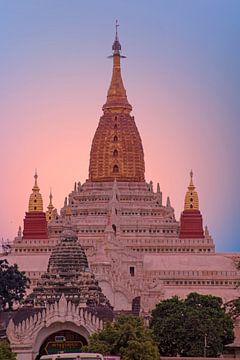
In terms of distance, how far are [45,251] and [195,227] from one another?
Answer: 11349mm

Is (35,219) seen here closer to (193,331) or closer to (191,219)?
(191,219)

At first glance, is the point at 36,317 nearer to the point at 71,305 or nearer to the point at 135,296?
the point at 71,305

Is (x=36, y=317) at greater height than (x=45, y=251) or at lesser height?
lesser

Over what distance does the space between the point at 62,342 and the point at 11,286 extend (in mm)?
14020

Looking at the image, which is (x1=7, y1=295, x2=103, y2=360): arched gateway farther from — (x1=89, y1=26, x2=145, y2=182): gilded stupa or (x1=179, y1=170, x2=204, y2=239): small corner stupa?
(x1=89, y1=26, x2=145, y2=182): gilded stupa

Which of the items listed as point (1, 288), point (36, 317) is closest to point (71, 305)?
point (36, 317)

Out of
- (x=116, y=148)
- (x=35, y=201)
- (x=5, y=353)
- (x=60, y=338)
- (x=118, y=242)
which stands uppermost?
(x=116, y=148)

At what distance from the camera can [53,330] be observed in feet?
186

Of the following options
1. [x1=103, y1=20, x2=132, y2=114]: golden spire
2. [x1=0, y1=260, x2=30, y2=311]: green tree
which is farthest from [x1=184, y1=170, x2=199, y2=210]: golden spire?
[x1=0, y1=260, x2=30, y2=311]: green tree

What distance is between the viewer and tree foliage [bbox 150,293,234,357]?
184ft

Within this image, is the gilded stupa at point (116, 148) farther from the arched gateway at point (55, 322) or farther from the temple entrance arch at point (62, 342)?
the temple entrance arch at point (62, 342)

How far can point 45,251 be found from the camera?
88312mm

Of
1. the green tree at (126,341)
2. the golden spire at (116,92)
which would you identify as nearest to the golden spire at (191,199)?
the golden spire at (116,92)

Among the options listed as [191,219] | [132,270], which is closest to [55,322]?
[132,270]
